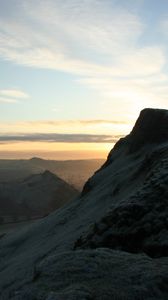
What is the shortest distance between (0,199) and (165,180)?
116868 millimetres

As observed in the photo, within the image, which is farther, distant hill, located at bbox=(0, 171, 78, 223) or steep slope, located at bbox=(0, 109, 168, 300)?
distant hill, located at bbox=(0, 171, 78, 223)

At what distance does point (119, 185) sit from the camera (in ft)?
146

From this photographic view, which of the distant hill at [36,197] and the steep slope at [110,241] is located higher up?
the steep slope at [110,241]

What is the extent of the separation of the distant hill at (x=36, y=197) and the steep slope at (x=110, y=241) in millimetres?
72653

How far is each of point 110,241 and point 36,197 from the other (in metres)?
110

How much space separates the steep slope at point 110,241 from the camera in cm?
1362

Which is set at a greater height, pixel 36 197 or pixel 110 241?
pixel 110 241

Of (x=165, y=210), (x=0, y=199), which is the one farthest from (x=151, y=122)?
(x=0, y=199)

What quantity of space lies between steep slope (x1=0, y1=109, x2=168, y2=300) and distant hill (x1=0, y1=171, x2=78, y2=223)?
7265 cm

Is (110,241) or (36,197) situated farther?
(36,197)

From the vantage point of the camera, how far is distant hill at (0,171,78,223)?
128000 millimetres

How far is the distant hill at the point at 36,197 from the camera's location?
12800cm

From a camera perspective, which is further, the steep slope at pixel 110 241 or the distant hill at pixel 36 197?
the distant hill at pixel 36 197

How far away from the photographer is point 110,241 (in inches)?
955
